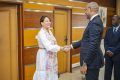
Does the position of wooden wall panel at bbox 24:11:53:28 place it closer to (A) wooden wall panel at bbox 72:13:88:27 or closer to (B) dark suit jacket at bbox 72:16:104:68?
(A) wooden wall panel at bbox 72:13:88:27

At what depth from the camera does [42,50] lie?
12.0 ft

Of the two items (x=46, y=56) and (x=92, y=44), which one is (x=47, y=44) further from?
(x=92, y=44)

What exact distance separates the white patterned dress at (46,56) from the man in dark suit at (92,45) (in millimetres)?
711

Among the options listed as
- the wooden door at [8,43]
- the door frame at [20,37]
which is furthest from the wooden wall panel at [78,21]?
the wooden door at [8,43]

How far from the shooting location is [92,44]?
2.87 meters

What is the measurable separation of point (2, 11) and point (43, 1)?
138cm

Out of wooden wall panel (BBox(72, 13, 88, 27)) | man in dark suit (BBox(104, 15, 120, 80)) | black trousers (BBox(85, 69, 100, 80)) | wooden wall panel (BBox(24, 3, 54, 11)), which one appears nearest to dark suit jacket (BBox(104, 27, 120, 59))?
man in dark suit (BBox(104, 15, 120, 80))

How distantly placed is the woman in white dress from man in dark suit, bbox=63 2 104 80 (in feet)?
2.34

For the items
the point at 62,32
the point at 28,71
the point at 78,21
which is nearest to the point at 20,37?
the point at 28,71

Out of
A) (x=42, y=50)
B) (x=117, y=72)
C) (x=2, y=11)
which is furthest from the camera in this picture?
(x=2, y=11)

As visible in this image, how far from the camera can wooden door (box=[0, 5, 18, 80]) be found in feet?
16.4

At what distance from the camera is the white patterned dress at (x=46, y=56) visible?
3.56 m

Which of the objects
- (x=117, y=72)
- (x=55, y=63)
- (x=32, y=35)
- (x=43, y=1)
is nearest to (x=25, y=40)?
(x=32, y=35)

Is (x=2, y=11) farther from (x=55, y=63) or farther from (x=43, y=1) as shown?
(x=55, y=63)
